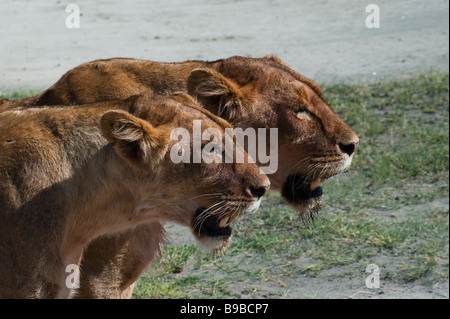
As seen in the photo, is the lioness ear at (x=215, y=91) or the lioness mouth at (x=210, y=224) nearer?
the lioness mouth at (x=210, y=224)

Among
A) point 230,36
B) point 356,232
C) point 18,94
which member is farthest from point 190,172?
point 230,36

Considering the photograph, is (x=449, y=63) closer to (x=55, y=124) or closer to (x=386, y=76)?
(x=386, y=76)

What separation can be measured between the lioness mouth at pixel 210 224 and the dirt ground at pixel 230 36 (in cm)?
500

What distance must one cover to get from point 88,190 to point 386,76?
612 centimetres

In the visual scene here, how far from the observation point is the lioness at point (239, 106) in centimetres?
451

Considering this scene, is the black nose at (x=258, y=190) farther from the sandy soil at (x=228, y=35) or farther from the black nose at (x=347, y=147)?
the sandy soil at (x=228, y=35)

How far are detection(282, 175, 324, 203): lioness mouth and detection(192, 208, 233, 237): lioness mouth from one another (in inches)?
32.0

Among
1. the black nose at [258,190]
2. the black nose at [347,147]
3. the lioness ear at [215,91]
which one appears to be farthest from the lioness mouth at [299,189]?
the black nose at [258,190]

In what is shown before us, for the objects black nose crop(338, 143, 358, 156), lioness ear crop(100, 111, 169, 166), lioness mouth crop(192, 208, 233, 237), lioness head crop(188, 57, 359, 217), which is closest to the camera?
lioness ear crop(100, 111, 169, 166)

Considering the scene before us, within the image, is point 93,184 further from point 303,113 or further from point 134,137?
point 303,113

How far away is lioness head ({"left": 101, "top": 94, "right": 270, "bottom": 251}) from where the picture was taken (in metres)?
3.81

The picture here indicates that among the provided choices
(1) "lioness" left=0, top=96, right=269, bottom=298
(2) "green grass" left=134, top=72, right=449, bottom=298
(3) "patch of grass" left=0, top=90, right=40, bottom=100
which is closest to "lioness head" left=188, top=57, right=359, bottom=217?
(1) "lioness" left=0, top=96, right=269, bottom=298

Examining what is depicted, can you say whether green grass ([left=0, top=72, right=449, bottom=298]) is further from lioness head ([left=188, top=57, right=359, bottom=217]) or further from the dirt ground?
the dirt ground

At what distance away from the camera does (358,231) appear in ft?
22.2
